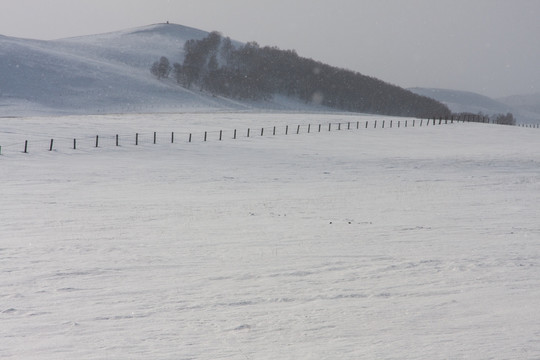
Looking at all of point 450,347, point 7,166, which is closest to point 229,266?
point 450,347

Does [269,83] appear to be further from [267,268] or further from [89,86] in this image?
[267,268]

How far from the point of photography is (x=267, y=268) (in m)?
9.78

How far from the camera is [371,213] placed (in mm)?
16078

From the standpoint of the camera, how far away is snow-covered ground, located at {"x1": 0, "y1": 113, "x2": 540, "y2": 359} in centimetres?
Result: 671

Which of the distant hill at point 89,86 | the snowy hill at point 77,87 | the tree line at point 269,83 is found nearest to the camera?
the snowy hill at point 77,87

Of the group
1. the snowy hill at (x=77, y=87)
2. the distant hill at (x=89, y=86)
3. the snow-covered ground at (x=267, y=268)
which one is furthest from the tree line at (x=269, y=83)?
the snow-covered ground at (x=267, y=268)

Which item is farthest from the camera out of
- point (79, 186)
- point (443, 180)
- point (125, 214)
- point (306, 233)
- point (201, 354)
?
point (443, 180)

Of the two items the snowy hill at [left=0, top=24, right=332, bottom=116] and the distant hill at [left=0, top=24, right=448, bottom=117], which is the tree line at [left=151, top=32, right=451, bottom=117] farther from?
the snowy hill at [left=0, top=24, right=332, bottom=116]

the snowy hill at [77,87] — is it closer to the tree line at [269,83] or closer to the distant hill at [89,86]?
the distant hill at [89,86]

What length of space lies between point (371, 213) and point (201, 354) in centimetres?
1041

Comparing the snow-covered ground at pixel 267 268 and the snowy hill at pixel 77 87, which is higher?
the snowy hill at pixel 77 87

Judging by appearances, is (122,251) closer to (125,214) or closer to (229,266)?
(229,266)

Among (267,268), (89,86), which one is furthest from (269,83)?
(267,268)

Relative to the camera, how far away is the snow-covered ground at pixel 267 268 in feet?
22.0
